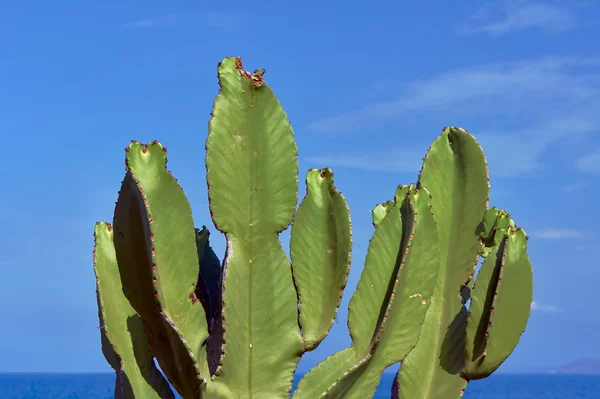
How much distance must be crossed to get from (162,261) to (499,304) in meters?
1.75

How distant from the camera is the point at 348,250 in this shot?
4.77 metres

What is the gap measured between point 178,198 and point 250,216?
0.35m

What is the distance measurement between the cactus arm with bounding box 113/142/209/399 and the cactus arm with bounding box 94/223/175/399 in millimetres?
220

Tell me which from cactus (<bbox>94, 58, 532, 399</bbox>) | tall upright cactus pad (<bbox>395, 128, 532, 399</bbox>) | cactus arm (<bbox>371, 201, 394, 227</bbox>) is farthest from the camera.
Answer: cactus arm (<bbox>371, 201, 394, 227</bbox>)

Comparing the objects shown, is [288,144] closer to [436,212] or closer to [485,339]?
[436,212]

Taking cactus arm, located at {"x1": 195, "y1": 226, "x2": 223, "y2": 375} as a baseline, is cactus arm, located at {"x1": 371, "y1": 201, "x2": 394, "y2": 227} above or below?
above

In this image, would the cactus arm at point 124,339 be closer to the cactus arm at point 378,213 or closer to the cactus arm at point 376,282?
the cactus arm at point 376,282

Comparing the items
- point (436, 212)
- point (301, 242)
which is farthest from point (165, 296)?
point (436, 212)

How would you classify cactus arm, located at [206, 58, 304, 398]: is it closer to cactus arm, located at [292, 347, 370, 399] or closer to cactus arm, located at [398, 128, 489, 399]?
cactus arm, located at [292, 347, 370, 399]

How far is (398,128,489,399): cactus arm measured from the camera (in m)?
5.33

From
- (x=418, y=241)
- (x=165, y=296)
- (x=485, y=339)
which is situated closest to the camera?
(x=165, y=296)

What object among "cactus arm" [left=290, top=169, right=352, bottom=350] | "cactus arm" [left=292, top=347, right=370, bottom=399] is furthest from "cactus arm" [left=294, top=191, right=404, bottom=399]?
"cactus arm" [left=290, top=169, right=352, bottom=350]

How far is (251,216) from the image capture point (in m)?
4.53

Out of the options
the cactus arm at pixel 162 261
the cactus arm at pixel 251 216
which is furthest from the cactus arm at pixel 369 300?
the cactus arm at pixel 162 261
